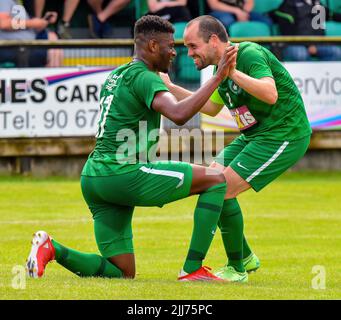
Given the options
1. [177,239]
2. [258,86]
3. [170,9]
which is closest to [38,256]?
[258,86]

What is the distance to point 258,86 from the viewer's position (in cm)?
948

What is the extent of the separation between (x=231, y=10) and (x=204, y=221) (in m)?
12.1

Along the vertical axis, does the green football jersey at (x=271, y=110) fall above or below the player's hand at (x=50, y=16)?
above

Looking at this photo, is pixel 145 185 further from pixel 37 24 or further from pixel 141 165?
pixel 37 24

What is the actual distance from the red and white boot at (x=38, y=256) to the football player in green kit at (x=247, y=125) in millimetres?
1588

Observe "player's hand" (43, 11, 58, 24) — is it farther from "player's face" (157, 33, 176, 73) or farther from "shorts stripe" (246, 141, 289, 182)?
"player's face" (157, 33, 176, 73)

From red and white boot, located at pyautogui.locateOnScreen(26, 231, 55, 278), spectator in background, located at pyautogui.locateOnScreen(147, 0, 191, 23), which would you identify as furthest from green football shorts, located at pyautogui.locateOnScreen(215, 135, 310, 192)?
spectator in background, located at pyautogui.locateOnScreen(147, 0, 191, 23)

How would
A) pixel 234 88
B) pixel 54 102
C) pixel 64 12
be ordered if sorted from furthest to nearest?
pixel 64 12, pixel 54 102, pixel 234 88

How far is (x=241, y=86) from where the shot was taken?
9.41 meters

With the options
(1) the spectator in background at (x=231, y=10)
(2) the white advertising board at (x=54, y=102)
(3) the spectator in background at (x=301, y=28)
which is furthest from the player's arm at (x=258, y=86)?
(1) the spectator in background at (x=231, y=10)

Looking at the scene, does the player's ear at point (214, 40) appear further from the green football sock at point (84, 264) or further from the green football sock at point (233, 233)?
the green football sock at point (84, 264)

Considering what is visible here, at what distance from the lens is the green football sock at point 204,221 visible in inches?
366

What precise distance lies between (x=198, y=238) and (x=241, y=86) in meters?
1.26
